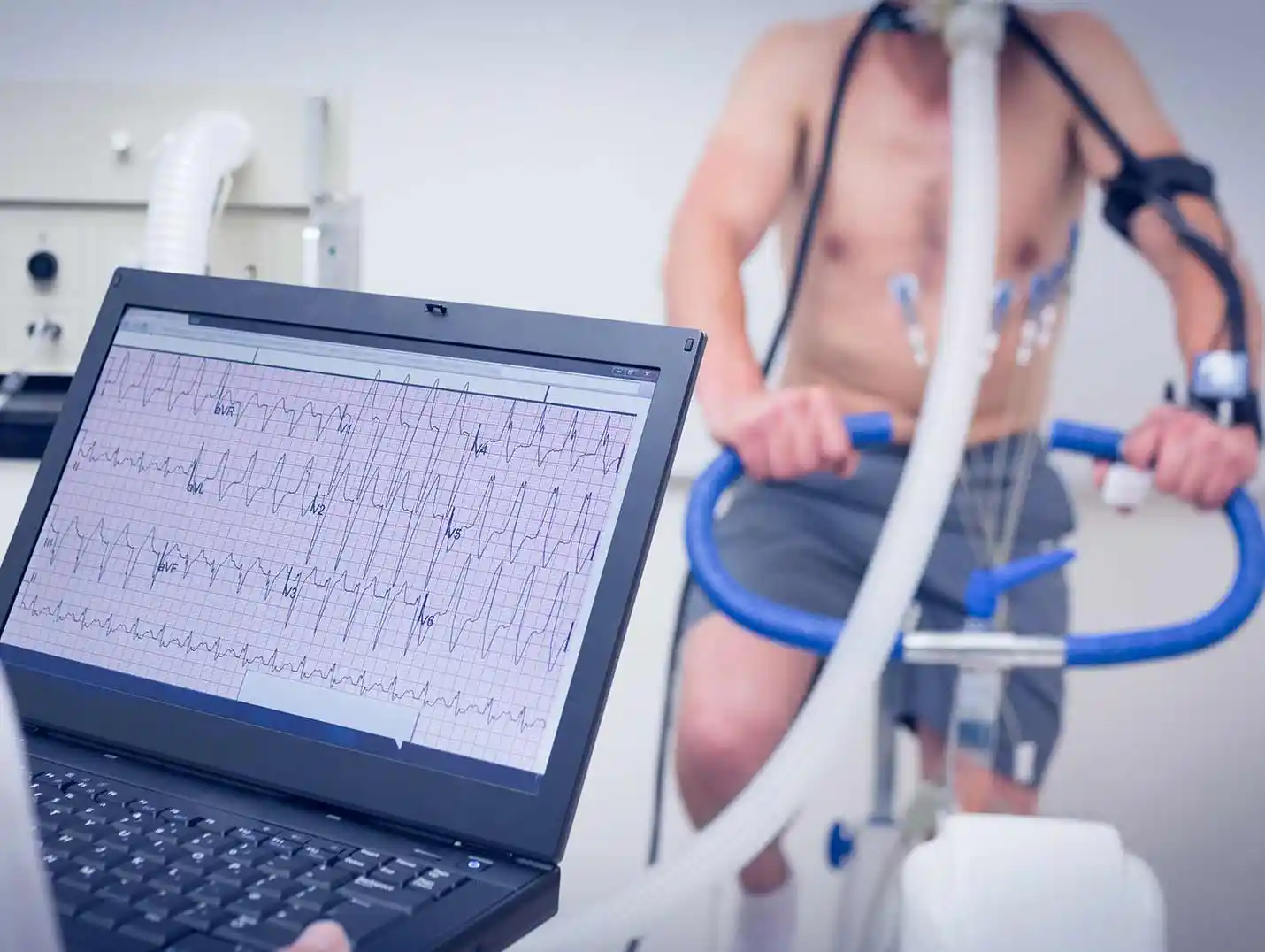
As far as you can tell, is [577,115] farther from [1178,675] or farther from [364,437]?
[1178,675]

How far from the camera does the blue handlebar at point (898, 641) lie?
2.84 feet

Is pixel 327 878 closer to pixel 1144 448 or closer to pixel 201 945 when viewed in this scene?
pixel 201 945

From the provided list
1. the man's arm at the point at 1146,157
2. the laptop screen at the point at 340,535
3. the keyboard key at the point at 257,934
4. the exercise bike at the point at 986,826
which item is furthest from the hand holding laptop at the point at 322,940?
the man's arm at the point at 1146,157

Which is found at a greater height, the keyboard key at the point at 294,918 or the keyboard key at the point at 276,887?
the keyboard key at the point at 276,887

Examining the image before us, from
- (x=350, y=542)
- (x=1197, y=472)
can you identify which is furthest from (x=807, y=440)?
(x=350, y=542)

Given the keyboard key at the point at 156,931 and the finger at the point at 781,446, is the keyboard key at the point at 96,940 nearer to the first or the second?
the keyboard key at the point at 156,931

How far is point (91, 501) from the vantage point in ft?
1.84

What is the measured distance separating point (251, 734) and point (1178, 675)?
3.09 feet

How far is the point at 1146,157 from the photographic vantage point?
42.5 inches

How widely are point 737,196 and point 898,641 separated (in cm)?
45

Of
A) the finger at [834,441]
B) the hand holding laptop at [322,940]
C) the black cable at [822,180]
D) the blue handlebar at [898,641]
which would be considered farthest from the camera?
the black cable at [822,180]

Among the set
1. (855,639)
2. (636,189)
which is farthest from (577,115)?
(855,639)

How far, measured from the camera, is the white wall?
42.6 inches

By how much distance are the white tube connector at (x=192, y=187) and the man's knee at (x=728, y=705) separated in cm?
58
